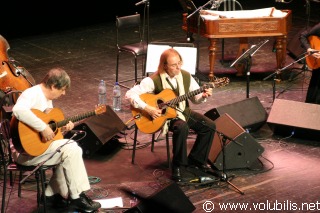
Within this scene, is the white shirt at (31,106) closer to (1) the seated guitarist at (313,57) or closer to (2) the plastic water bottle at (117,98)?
(2) the plastic water bottle at (117,98)

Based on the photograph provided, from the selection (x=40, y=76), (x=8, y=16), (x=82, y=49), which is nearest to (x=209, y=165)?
(x=40, y=76)

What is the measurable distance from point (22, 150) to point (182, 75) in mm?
2053

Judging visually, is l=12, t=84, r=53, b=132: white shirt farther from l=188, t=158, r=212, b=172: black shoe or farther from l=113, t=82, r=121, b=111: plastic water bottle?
l=113, t=82, r=121, b=111: plastic water bottle

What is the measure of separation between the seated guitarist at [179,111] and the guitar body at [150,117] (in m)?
0.06

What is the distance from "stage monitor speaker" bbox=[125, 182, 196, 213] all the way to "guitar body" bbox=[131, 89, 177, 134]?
4.33ft

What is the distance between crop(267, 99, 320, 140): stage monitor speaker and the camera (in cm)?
855

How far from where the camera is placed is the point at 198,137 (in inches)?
303

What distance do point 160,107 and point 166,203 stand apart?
1675 millimetres

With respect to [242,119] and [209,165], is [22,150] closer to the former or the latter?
[209,165]

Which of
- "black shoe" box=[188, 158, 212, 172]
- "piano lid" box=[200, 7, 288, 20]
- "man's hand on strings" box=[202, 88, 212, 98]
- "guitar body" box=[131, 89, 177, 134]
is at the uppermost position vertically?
"piano lid" box=[200, 7, 288, 20]

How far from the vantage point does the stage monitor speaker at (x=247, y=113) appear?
8.52 meters

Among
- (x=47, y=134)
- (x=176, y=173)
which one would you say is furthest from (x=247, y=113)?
(x=47, y=134)

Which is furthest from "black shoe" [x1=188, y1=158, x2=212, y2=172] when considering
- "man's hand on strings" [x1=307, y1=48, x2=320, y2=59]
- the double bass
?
"man's hand on strings" [x1=307, y1=48, x2=320, y2=59]

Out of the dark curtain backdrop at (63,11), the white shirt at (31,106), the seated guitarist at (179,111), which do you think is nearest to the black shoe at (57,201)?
the white shirt at (31,106)
